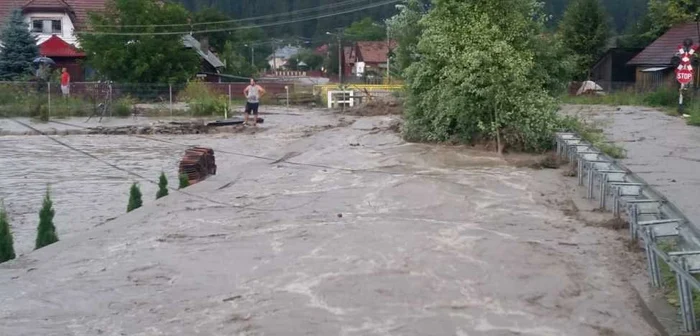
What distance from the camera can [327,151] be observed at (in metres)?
27.3

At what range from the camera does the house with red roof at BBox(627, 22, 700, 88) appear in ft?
178

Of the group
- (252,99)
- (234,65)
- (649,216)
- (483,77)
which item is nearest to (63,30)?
(234,65)

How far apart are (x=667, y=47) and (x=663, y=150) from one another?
33.0m

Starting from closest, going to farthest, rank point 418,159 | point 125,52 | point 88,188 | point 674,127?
point 88,188, point 418,159, point 674,127, point 125,52

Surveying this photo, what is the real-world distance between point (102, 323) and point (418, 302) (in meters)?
3.43

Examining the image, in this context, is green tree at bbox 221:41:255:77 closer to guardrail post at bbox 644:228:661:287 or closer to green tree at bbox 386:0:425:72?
green tree at bbox 386:0:425:72

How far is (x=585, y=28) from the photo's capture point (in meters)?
66.2

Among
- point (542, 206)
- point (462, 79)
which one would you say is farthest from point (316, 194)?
point (462, 79)

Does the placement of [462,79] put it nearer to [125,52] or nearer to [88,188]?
[88,188]

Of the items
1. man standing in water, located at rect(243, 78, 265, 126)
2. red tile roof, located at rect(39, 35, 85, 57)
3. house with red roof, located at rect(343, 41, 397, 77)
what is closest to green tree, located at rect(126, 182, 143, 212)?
man standing in water, located at rect(243, 78, 265, 126)

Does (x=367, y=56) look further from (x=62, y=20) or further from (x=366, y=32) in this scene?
(x=62, y=20)

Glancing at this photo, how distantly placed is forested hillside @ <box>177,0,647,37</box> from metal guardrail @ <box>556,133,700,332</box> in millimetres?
87720

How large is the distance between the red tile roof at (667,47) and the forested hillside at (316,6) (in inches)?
1792

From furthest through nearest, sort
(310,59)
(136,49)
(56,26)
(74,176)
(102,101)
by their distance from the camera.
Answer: (310,59) < (56,26) < (136,49) < (102,101) < (74,176)
